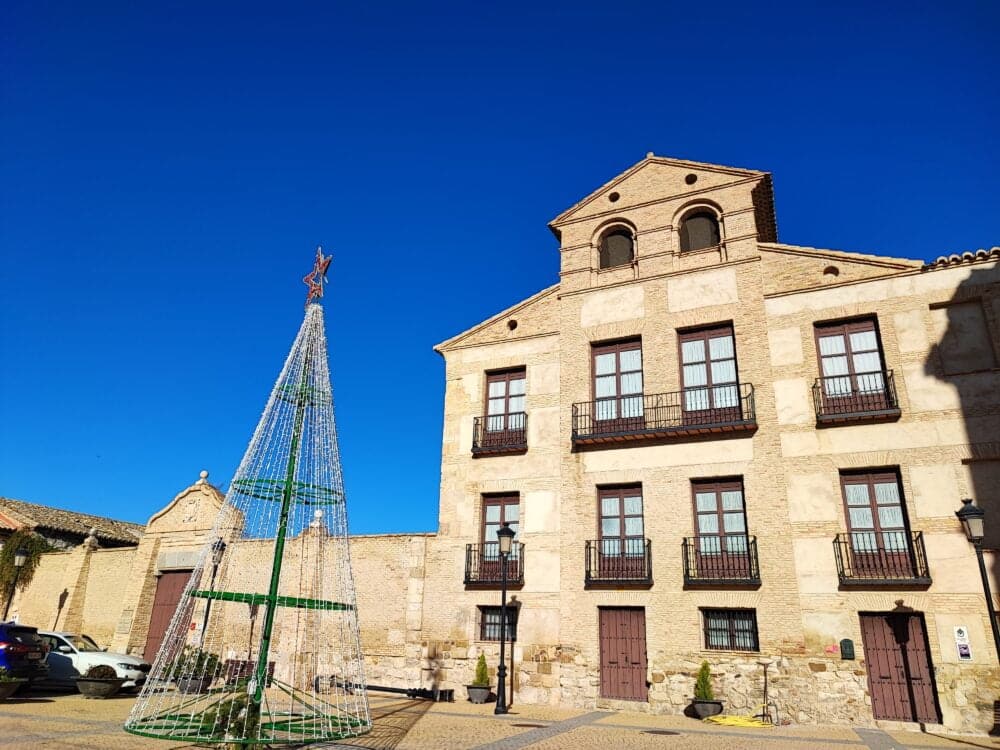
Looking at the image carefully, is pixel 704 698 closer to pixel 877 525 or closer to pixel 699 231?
pixel 877 525

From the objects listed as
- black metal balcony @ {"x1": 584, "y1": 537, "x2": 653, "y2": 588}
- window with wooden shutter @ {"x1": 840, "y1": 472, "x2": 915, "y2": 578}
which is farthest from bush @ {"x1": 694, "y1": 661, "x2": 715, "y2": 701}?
window with wooden shutter @ {"x1": 840, "y1": 472, "x2": 915, "y2": 578}

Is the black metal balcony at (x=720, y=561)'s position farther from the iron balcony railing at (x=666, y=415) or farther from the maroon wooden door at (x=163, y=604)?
the maroon wooden door at (x=163, y=604)

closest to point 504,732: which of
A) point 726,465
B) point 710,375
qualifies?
point 726,465

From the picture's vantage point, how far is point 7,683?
1373 centimetres

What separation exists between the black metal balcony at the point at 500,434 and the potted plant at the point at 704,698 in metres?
7.14

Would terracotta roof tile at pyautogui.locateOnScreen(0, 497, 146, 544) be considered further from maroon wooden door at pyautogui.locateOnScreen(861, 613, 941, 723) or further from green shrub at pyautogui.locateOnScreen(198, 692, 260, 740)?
maroon wooden door at pyautogui.locateOnScreen(861, 613, 941, 723)

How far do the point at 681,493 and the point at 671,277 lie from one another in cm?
600

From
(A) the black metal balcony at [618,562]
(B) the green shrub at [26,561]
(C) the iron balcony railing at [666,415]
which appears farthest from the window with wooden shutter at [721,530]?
(B) the green shrub at [26,561]

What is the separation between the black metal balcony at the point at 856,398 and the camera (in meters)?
15.4

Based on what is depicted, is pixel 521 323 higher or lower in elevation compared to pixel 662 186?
lower

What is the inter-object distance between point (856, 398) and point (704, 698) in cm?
761

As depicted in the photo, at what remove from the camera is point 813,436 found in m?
15.9

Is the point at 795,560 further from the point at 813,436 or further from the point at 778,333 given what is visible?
the point at 778,333

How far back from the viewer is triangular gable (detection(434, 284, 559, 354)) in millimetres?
20344
